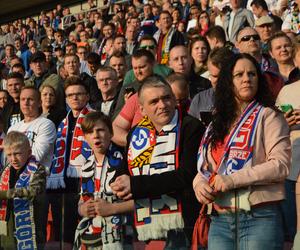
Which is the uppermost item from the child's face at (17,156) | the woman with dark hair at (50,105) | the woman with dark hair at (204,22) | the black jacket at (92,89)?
the woman with dark hair at (204,22)

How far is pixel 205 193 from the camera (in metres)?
3.70

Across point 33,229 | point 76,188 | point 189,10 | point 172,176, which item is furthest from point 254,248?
point 189,10

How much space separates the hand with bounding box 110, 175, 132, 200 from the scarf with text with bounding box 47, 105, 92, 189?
1853mm

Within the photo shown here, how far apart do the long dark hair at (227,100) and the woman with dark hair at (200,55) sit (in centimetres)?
298

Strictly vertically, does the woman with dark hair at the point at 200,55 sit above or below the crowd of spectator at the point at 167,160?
above

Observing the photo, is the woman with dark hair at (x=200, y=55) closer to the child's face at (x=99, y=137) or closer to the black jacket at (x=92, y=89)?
the black jacket at (x=92, y=89)

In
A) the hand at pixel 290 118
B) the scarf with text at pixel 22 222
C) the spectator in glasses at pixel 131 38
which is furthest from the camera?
the spectator in glasses at pixel 131 38

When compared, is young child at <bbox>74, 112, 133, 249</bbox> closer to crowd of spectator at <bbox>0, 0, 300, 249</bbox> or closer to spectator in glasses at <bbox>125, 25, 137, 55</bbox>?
crowd of spectator at <bbox>0, 0, 300, 249</bbox>

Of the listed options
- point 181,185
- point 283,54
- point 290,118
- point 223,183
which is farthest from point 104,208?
point 283,54

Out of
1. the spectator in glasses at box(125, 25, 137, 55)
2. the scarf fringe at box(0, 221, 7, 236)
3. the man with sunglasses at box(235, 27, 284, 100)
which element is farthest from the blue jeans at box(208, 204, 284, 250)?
the spectator in glasses at box(125, 25, 137, 55)

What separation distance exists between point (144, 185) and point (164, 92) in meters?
0.62

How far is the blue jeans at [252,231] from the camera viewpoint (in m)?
3.65

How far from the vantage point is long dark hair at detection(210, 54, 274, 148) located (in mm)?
3875

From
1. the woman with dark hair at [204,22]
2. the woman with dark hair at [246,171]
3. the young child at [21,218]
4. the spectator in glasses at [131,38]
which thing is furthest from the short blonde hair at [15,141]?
the woman with dark hair at [204,22]
